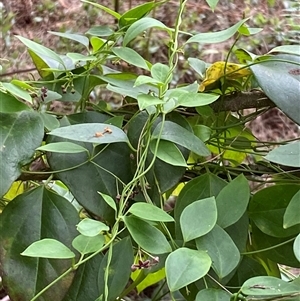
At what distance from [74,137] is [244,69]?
17cm

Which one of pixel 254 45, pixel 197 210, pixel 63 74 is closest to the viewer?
pixel 197 210

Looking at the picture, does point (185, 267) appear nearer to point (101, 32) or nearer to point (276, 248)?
point (276, 248)

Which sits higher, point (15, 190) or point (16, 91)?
point (16, 91)

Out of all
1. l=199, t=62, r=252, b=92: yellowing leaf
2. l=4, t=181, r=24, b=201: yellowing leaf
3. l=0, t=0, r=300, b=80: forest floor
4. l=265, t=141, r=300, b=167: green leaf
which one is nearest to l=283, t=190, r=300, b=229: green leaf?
l=265, t=141, r=300, b=167: green leaf

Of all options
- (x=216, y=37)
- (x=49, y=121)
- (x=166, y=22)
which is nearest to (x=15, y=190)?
(x=49, y=121)

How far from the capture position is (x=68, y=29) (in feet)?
6.63

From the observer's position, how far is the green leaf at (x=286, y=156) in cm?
33

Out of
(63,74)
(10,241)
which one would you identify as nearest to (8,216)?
(10,241)

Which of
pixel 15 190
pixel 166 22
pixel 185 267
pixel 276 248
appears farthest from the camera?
pixel 166 22

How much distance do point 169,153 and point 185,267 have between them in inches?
3.6

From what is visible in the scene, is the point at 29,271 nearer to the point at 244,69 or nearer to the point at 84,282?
the point at 84,282

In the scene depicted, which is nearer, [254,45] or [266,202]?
[266,202]

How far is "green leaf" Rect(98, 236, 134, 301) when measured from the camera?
312 mm

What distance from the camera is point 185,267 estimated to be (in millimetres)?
276
